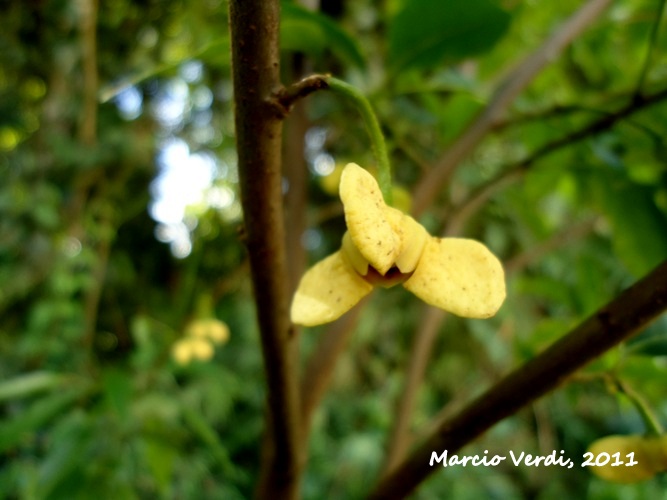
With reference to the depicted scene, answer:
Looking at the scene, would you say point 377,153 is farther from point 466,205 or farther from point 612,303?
point 466,205

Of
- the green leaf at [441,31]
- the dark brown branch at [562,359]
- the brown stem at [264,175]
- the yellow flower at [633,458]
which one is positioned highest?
the green leaf at [441,31]

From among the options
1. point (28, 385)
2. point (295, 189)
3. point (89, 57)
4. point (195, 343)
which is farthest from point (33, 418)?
point (89, 57)

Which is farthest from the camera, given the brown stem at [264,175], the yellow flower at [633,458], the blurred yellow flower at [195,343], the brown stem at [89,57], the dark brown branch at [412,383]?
the brown stem at [89,57]

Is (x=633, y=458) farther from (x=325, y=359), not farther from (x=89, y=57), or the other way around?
(x=89, y=57)

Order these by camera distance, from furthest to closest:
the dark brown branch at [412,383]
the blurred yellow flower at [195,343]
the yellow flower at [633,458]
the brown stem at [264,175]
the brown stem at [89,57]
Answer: the brown stem at [89,57], the blurred yellow flower at [195,343], the dark brown branch at [412,383], the yellow flower at [633,458], the brown stem at [264,175]

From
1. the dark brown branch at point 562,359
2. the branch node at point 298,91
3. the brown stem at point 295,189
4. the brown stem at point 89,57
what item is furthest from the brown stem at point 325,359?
the brown stem at point 89,57

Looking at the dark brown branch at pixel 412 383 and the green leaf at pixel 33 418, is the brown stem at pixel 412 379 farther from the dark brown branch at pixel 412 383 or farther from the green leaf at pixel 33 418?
the green leaf at pixel 33 418

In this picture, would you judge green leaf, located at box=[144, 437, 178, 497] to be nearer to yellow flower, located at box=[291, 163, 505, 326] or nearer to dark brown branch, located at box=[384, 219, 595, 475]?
dark brown branch, located at box=[384, 219, 595, 475]
